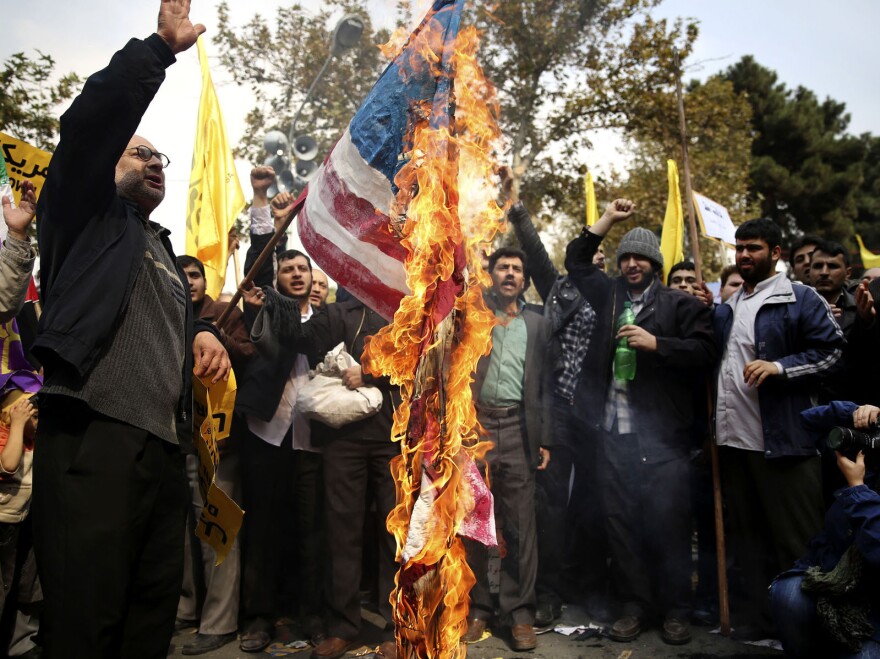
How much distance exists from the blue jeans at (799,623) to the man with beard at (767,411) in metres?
1.02

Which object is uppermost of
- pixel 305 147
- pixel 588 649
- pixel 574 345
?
pixel 305 147

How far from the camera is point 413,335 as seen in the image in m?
3.18

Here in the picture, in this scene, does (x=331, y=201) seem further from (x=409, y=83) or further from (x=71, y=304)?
(x=71, y=304)

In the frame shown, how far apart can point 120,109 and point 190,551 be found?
3.80 metres

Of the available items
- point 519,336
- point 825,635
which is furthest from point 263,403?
point 825,635

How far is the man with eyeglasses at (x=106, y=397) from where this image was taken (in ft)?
8.47

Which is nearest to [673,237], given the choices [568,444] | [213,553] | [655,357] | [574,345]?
[574,345]

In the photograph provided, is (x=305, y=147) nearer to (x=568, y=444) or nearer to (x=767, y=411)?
(x=568, y=444)

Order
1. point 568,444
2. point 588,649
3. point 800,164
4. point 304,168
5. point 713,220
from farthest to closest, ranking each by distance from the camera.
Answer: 1. point 800,164
2. point 304,168
3. point 713,220
4. point 568,444
5. point 588,649

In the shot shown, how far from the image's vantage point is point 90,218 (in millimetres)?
2785

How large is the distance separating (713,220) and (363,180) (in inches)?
196

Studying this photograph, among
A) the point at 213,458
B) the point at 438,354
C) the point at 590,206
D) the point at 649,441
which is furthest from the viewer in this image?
the point at 590,206

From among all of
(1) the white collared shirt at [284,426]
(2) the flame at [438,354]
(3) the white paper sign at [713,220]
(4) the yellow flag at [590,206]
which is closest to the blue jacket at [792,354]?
(3) the white paper sign at [713,220]

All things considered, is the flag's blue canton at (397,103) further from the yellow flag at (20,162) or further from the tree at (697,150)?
the tree at (697,150)
